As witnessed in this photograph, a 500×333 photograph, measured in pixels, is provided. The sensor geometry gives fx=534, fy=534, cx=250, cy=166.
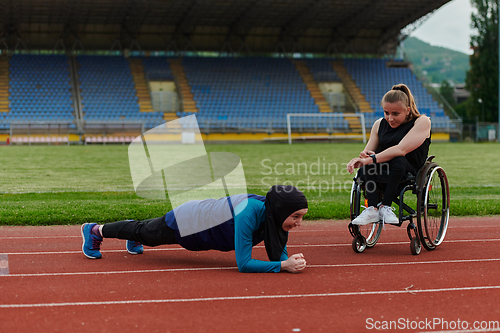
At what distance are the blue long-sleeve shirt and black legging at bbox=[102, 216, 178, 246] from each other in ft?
0.24

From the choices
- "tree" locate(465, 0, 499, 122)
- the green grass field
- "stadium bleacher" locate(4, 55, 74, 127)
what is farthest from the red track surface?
"tree" locate(465, 0, 499, 122)

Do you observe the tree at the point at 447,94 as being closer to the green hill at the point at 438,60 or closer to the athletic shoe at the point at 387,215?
the green hill at the point at 438,60

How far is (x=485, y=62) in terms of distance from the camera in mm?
45625

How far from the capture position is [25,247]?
17.6 ft

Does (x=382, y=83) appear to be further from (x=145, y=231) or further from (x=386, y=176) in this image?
(x=145, y=231)

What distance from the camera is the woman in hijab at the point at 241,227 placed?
3898 millimetres

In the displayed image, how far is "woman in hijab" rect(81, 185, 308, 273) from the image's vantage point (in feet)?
12.8

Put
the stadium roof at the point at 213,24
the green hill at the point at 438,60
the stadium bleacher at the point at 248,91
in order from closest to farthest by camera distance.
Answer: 1. the stadium roof at the point at 213,24
2. the stadium bleacher at the point at 248,91
3. the green hill at the point at 438,60

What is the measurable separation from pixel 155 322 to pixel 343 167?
13.4m

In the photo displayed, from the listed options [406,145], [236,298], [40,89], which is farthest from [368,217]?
[40,89]

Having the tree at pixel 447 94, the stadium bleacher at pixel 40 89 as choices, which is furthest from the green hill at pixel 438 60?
the stadium bleacher at pixel 40 89

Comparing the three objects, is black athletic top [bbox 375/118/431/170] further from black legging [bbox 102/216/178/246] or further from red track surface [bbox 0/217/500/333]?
black legging [bbox 102/216/178/246]

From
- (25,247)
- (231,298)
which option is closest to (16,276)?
(25,247)

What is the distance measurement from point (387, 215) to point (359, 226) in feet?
1.98
